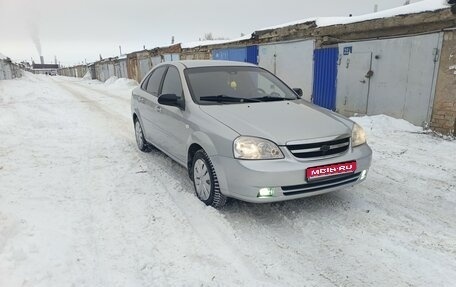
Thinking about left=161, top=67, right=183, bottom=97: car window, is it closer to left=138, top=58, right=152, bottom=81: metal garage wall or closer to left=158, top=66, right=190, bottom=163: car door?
left=158, top=66, right=190, bottom=163: car door

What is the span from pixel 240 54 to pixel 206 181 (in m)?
11.5

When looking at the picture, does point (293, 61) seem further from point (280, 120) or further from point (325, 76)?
point (280, 120)


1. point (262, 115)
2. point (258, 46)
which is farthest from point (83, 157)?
point (258, 46)

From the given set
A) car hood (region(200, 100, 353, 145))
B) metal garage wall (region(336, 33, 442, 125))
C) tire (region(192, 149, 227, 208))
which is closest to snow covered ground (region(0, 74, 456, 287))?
tire (region(192, 149, 227, 208))

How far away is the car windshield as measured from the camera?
427cm

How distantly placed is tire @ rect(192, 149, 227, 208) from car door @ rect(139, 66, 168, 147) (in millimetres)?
1370

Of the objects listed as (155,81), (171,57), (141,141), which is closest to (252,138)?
(155,81)

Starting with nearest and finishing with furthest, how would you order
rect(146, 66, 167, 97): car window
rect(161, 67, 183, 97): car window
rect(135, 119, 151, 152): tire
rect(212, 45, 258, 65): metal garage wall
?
rect(161, 67, 183, 97): car window → rect(146, 66, 167, 97): car window → rect(135, 119, 151, 152): tire → rect(212, 45, 258, 65): metal garage wall

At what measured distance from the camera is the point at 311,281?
264 cm

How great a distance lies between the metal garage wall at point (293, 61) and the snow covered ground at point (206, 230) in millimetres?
6060

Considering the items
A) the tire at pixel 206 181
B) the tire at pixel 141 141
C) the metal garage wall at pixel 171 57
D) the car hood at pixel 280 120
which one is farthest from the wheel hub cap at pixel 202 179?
the metal garage wall at pixel 171 57

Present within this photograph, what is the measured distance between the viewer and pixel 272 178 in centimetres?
321

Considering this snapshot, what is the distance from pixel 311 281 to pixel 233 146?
4.54 feet

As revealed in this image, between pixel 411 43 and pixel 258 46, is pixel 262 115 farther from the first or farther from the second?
pixel 258 46
